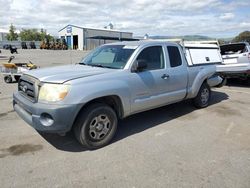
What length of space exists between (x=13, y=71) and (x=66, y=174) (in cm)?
777

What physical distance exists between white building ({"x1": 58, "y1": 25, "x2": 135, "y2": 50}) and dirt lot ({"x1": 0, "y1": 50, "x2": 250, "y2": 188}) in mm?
52025

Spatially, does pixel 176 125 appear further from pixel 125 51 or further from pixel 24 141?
pixel 24 141

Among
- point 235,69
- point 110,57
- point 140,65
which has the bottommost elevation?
point 235,69

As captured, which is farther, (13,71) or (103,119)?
(13,71)

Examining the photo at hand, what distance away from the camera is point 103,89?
4184mm

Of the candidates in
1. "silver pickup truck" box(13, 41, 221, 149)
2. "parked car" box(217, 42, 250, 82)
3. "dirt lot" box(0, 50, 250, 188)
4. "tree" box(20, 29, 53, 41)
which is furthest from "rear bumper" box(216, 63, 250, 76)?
"tree" box(20, 29, 53, 41)

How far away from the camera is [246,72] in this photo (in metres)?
9.48

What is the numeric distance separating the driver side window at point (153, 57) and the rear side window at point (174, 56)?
281 millimetres

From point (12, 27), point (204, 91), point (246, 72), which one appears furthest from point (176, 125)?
point (12, 27)

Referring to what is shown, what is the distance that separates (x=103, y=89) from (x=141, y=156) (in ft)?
4.10

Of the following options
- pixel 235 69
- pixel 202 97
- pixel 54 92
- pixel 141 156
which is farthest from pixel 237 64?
pixel 54 92

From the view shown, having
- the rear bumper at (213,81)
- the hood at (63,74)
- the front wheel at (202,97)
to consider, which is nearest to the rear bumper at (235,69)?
the rear bumper at (213,81)

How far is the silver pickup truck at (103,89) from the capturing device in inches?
153

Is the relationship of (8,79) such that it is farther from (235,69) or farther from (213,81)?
(235,69)
